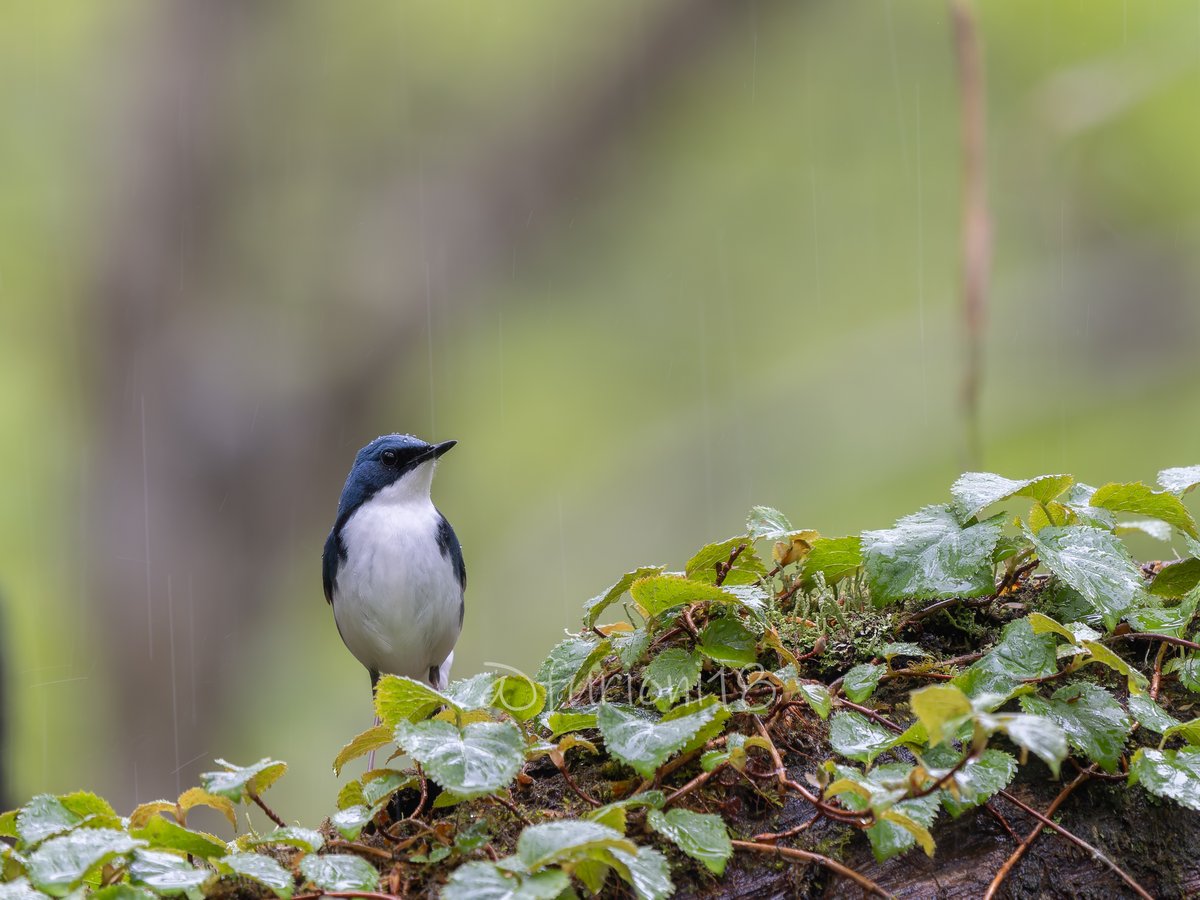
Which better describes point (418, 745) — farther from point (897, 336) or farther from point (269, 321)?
point (897, 336)

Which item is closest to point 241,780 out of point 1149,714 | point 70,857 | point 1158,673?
point 70,857

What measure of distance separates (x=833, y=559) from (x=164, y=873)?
4.44 feet

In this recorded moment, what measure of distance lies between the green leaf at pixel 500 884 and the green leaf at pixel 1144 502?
128cm

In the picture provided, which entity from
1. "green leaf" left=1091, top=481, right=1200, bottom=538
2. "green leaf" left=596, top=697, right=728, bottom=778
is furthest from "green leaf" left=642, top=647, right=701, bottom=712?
"green leaf" left=1091, top=481, right=1200, bottom=538

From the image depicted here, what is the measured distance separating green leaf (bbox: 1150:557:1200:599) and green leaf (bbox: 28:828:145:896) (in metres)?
1.89

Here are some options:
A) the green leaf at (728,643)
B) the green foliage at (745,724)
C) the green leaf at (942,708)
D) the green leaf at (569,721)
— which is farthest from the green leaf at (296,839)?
the green leaf at (942,708)

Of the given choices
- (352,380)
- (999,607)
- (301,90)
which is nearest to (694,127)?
(301,90)

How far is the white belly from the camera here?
359 centimetres

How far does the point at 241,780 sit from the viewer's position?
5.41 feet

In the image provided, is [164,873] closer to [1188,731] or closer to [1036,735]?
[1036,735]

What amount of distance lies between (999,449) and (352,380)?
183 inches

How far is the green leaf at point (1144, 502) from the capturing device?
2039mm

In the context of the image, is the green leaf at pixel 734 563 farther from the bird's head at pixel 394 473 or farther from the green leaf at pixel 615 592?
the bird's head at pixel 394 473

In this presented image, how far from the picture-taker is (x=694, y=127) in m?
8.77
